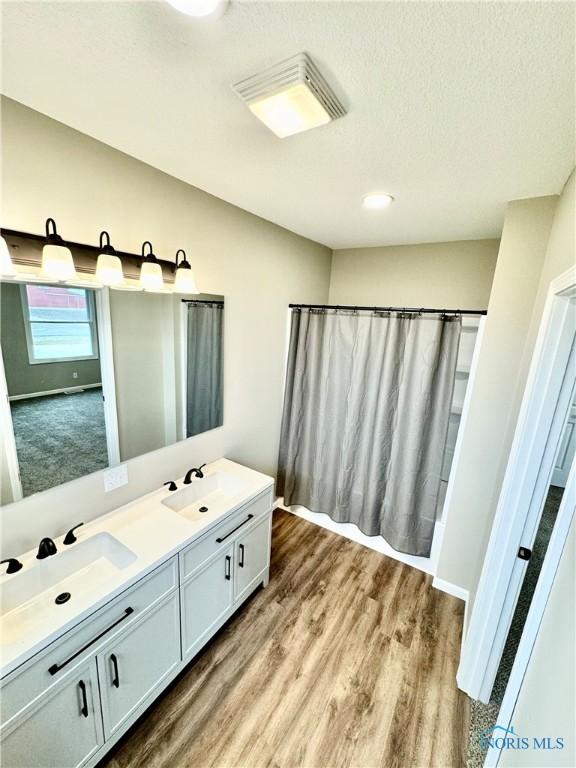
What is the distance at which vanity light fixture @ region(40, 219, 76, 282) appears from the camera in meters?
1.18

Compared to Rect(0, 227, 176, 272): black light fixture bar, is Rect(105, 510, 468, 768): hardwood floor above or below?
below

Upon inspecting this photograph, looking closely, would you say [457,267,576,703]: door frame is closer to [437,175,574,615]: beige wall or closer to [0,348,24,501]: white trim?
[437,175,574,615]: beige wall

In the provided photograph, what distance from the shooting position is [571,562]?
831 mm

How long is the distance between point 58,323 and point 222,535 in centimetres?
130

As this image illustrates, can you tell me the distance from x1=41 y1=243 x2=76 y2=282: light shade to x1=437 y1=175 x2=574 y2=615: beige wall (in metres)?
1.98

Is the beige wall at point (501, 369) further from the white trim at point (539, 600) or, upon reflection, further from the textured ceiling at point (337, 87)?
the white trim at point (539, 600)

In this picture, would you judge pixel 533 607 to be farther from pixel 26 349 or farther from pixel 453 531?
pixel 26 349

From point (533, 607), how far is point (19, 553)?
1.95 m

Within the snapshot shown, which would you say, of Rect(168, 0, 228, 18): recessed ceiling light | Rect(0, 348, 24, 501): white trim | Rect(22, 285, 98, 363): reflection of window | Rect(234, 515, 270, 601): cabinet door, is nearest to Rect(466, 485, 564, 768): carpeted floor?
Rect(234, 515, 270, 601): cabinet door

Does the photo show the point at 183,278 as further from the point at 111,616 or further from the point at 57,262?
the point at 111,616

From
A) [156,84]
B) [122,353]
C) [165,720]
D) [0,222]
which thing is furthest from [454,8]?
[165,720]

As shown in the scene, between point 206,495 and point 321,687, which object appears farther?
point 206,495

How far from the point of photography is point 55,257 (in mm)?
1183

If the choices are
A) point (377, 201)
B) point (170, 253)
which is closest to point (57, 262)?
point (170, 253)
